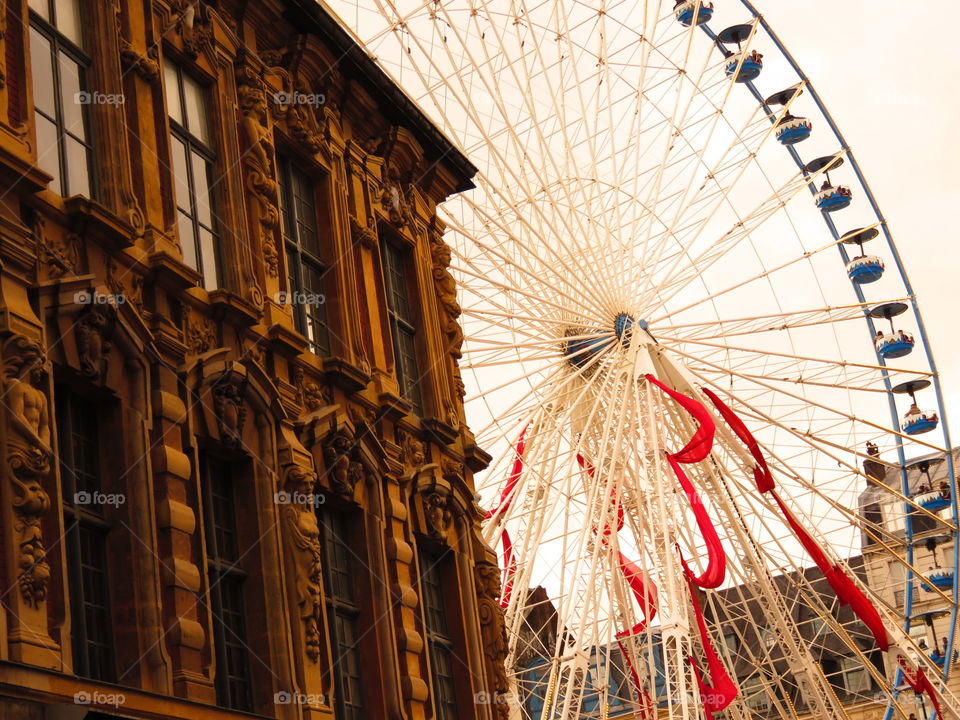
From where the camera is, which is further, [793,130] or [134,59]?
[793,130]

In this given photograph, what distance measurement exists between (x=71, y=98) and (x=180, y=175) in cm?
215

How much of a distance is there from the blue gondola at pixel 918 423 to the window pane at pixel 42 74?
31990 millimetres

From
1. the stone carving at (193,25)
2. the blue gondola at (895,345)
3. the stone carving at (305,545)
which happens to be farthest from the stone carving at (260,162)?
the blue gondola at (895,345)

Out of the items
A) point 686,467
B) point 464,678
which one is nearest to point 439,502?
point 464,678

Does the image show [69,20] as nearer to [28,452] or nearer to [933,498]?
[28,452]

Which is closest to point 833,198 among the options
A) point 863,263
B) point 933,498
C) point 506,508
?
point 863,263

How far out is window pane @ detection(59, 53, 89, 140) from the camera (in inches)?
629

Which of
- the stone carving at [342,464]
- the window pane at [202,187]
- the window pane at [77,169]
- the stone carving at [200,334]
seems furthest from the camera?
the stone carving at [342,464]

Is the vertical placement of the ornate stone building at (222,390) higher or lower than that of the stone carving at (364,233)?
lower

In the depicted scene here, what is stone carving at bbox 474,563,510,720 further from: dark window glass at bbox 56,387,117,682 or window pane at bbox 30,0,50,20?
window pane at bbox 30,0,50,20

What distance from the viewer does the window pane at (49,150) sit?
15211mm

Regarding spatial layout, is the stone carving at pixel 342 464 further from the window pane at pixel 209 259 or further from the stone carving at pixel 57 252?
the stone carving at pixel 57 252

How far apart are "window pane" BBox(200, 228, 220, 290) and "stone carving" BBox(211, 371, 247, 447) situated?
1341 mm

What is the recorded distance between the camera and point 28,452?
13.1 metres
